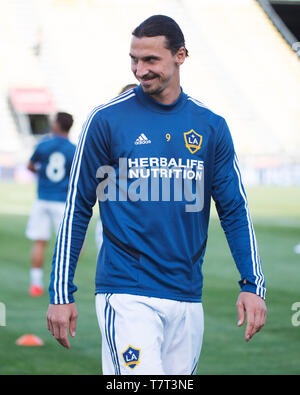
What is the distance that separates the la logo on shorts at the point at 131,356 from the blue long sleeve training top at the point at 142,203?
24 cm

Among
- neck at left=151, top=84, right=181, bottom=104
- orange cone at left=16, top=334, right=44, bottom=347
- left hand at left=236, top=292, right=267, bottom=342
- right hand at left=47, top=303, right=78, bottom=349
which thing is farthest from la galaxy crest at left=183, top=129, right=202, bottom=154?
orange cone at left=16, top=334, right=44, bottom=347

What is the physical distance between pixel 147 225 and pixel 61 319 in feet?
1.72

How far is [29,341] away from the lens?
6691mm

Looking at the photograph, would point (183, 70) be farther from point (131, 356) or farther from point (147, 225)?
point (131, 356)

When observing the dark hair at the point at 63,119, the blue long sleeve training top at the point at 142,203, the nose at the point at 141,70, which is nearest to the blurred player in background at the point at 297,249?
the dark hair at the point at 63,119

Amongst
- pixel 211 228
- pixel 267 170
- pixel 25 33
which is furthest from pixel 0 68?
pixel 211 228

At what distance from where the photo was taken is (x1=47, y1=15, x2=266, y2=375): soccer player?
10.5ft

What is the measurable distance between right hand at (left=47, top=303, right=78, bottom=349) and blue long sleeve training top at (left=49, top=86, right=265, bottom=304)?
0.04 m

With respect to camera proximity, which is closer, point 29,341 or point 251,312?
point 251,312

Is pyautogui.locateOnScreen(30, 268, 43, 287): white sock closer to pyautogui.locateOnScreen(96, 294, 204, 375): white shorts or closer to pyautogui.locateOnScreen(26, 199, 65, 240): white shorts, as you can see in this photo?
pyautogui.locateOnScreen(26, 199, 65, 240): white shorts

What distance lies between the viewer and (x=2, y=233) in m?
15.8

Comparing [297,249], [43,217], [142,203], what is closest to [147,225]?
[142,203]
